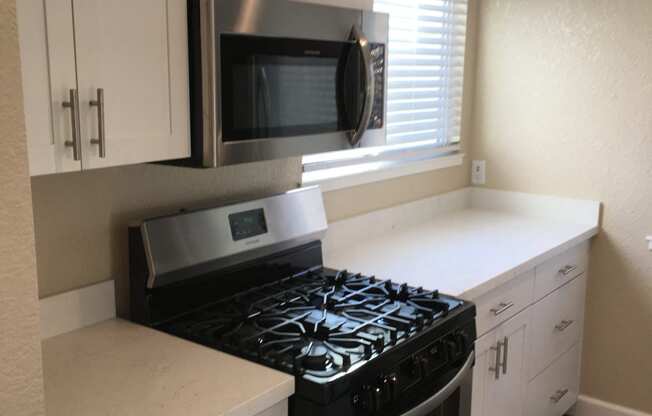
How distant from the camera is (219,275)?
193 cm

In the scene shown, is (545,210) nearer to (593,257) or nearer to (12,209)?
(593,257)

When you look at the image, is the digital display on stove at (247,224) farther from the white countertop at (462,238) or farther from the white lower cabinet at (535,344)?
the white lower cabinet at (535,344)

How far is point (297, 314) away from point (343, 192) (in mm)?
899

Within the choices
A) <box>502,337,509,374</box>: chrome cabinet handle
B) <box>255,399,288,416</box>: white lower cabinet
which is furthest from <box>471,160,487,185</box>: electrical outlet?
<box>255,399,288,416</box>: white lower cabinet

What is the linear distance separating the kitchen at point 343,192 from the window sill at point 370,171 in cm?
1

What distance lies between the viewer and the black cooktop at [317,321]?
1.59 metres

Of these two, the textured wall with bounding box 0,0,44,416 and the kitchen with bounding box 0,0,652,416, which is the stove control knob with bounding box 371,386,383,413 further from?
the textured wall with bounding box 0,0,44,416

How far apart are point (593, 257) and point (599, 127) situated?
573 mm

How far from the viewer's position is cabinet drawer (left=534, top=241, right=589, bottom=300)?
2645 mm

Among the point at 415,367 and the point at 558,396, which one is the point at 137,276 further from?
the point at 558,396

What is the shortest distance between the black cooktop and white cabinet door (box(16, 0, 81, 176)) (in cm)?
60

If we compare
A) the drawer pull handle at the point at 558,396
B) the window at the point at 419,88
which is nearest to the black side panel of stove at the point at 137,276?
the window at the point at 419,88

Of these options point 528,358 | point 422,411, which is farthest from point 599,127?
point 422,411

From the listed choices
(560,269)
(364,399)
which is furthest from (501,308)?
(364,399)
